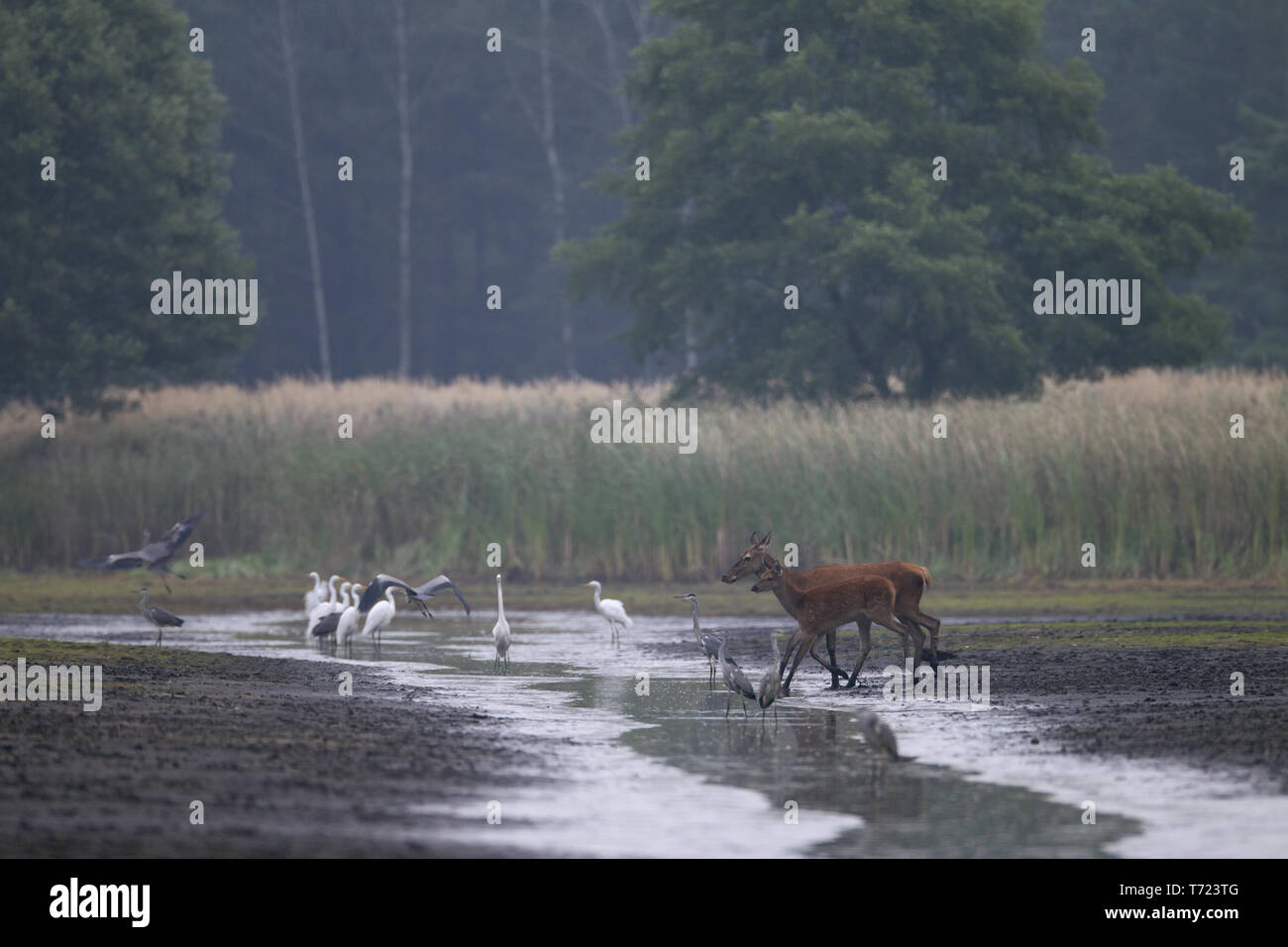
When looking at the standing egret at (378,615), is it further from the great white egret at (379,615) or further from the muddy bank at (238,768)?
the muddy bank at (238,768)

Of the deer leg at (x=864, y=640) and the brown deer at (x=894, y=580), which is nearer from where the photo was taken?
the deer leg at (x=864, y=640)

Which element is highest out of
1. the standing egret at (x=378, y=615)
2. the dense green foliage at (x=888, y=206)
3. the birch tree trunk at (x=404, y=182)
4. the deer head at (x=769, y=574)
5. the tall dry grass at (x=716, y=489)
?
the birch tree trunk at (x=404, y=182)

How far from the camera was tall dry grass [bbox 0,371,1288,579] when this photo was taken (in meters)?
22.6

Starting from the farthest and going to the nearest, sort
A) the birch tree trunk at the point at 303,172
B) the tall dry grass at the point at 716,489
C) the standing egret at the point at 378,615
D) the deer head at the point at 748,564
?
the birch tree trunk at the point at 303,172 < the tall dry grass at the point at 716,489 < the standing egret at the point at 378,615 < the deer head at the point at 748,564

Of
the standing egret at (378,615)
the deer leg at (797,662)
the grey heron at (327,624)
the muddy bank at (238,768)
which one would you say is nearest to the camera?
the muddy bank at (238,768)

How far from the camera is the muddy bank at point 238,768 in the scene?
25.0 ft

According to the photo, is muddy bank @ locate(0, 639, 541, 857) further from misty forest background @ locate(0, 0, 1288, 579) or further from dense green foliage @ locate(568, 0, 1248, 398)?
dense green foliage @ locate(568, 0, 1248, 398)

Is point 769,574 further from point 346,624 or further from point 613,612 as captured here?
point 346,624

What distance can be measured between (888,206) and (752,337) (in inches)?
147

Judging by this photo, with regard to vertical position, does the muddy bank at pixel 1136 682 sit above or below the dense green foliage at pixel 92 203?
below

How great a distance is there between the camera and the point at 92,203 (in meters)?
36.0

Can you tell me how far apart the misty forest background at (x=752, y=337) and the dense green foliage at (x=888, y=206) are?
0.07m

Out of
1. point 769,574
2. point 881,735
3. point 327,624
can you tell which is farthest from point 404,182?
point 881,735

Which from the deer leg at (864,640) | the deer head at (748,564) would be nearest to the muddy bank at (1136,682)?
the deer leg at (864,640)
